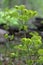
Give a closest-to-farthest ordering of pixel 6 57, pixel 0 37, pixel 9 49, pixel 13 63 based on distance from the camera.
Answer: pixel 13 63 → pixel 6 57 → pixel 9 49 → pixel 0 37

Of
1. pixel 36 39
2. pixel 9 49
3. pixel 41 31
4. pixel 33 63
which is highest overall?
pixel 36 39

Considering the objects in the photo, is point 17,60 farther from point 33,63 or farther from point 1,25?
point 1,25

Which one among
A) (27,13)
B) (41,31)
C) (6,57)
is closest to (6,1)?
(41,31)

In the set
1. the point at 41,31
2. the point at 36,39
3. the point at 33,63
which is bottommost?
the point at 41,31

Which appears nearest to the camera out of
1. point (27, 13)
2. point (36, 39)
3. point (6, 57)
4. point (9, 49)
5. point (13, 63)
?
point (36, 39)

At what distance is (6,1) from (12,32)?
1.31 meters

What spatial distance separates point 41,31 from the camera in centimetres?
888

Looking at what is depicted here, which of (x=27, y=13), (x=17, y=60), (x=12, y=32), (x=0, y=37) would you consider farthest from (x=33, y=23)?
(x=27, y=13)

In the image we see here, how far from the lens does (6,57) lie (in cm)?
518

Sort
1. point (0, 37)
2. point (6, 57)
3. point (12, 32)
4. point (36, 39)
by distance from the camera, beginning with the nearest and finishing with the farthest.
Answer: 1. point (36, 39)
2. point (6, 57)
3. point (0, 37)
4. point (12, 32)

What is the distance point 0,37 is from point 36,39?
142 inches

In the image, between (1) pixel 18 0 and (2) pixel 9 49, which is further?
(1) pixel 18 0

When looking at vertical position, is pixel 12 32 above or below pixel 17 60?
below

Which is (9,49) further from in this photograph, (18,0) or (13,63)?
(18,0)
